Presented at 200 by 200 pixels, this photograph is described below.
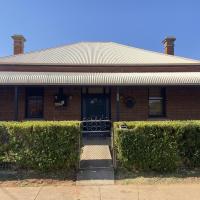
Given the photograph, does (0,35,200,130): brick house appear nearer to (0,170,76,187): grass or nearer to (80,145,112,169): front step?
(80,145,112,169): front step

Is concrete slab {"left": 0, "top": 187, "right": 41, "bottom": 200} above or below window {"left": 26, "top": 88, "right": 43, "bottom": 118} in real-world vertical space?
below

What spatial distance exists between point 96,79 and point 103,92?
1632mm

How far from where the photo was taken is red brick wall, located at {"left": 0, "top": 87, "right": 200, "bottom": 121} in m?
14.8

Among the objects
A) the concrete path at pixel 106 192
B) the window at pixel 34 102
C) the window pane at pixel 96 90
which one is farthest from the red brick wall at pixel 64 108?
the concrete path at pixel 106 192

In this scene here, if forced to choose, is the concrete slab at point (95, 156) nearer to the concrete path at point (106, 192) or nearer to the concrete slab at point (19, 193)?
the concrete path at point (106, 192)

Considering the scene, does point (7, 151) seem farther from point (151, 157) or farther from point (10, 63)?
point (10, 63)

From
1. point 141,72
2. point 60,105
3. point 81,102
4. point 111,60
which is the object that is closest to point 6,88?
point 60,105

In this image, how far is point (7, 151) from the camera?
833 cm

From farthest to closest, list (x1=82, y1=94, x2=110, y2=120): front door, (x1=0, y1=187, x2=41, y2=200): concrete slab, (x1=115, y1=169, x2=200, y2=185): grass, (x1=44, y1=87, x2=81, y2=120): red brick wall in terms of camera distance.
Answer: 1. (x1=82, y1=94, x2=110, y2=120): front door
2. (x1=44, y1=87, x2=81, y2=120): red brick wall
3. (x1=115, y1=169, x2=200, y2=185): grass
4. (x1=0, y1=187, x2=41, y2=200): concrete slab

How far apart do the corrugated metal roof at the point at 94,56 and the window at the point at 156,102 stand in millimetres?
1787

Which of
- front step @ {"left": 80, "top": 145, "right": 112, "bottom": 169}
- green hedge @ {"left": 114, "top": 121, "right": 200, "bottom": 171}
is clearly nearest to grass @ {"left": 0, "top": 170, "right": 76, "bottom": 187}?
front step @ {"left": 80, "top": 145, "right": 112, "bottom": 169}

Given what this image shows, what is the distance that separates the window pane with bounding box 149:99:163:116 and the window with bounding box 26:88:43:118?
5.62m

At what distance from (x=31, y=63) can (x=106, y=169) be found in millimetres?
8925

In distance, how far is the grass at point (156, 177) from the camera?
25.6 feet
